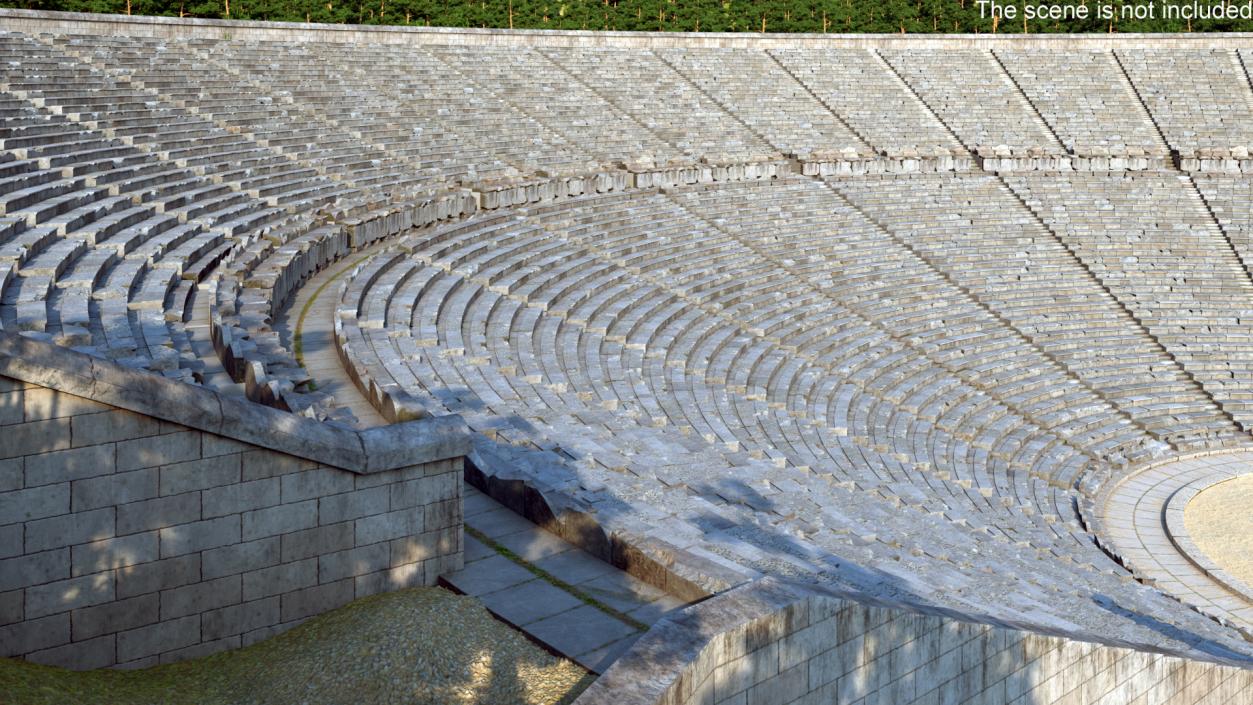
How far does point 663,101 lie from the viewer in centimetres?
3962

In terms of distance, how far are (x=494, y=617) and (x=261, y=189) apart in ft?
63.4

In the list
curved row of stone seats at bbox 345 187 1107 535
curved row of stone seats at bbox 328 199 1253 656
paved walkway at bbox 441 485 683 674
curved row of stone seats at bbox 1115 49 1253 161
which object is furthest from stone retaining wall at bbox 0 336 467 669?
curved row of stone seats at bbox 1115 49 1253 161

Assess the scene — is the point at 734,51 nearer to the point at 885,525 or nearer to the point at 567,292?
the point at 567,292

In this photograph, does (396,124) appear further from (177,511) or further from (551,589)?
(177,511)

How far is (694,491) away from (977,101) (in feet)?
102

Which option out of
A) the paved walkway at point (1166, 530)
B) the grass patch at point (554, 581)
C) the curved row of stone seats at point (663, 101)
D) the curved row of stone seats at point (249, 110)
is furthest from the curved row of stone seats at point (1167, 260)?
the grass patch at point (554, 581)

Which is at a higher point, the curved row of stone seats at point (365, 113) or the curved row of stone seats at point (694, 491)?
the curved row of stone seats at point (365, 113)

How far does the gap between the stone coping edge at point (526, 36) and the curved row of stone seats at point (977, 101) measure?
1.04 m

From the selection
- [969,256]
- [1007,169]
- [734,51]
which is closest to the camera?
[969,256]

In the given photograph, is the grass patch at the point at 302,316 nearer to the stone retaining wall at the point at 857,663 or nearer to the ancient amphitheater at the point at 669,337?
the ancient amphitheater at the point at 669,337

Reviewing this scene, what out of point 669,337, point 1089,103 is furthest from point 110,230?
point 1089,103

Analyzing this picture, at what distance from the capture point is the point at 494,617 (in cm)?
995

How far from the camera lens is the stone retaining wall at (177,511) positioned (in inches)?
349

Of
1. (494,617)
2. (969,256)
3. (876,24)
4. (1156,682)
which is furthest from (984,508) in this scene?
(876,24)
